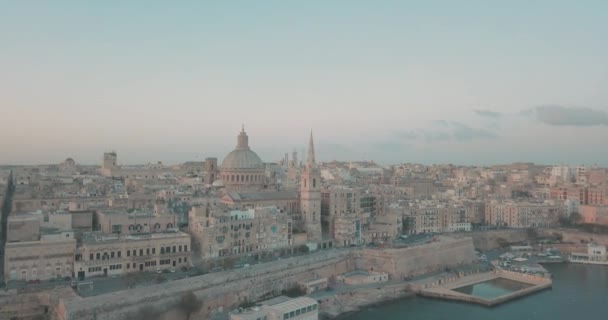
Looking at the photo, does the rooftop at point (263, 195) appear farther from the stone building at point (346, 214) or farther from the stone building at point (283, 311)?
the stone building at point (283, 311)

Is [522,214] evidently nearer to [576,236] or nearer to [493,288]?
[576,236]

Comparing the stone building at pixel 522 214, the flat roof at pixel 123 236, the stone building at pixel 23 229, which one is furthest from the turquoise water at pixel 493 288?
the stone building at pixel 23 229

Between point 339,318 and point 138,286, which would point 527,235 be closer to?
point 339,318

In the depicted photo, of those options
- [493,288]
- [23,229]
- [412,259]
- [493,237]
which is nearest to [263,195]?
[412,259]

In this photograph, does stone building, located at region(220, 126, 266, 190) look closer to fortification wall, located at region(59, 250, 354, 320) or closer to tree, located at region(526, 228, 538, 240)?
fortification wall, located at region(59, 250, 354, 320)

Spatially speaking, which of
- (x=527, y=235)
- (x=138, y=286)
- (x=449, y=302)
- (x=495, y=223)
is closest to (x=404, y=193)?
(x=495, y=223)

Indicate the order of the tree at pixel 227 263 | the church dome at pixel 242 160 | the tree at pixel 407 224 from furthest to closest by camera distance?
1. the church dome at pixel 242 160
2. the tree at pixel 407 224
3. the tree at pixel 227 263
